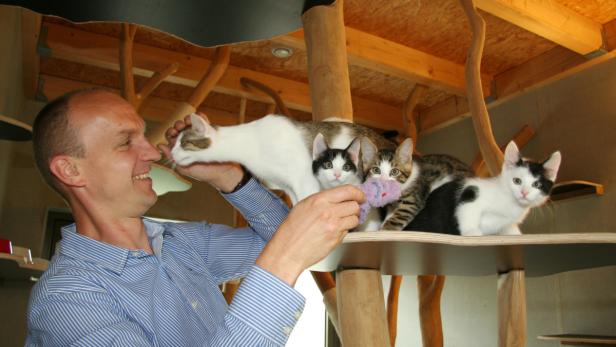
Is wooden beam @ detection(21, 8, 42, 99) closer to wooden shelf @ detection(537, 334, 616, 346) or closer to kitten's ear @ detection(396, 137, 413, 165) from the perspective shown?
kitten's ear @ detection(396, 137, 413, 165)

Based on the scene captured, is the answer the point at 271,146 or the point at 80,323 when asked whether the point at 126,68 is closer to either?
the point at 271,146

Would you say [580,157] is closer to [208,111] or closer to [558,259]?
[558,259]

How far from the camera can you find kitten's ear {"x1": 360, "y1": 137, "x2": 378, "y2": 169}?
1.54m

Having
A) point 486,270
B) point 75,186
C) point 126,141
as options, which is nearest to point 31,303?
point 75,186

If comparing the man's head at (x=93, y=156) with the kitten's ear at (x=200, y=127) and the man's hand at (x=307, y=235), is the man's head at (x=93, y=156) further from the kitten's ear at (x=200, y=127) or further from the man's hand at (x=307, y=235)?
the man's hand at (x=307, y=235)

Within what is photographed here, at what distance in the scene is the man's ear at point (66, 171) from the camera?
1.35 metres

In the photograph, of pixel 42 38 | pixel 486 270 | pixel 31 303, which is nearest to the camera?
pixel 31 303

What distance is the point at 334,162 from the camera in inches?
56.7

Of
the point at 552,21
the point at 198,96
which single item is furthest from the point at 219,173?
the point at 552,21

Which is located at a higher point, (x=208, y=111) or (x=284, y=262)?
(x=208, y=111)

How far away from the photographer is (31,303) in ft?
3.59

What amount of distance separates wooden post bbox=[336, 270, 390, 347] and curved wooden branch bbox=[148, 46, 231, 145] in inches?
67.7

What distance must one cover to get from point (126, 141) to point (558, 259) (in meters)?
1.16

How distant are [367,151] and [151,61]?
2.74 meters
